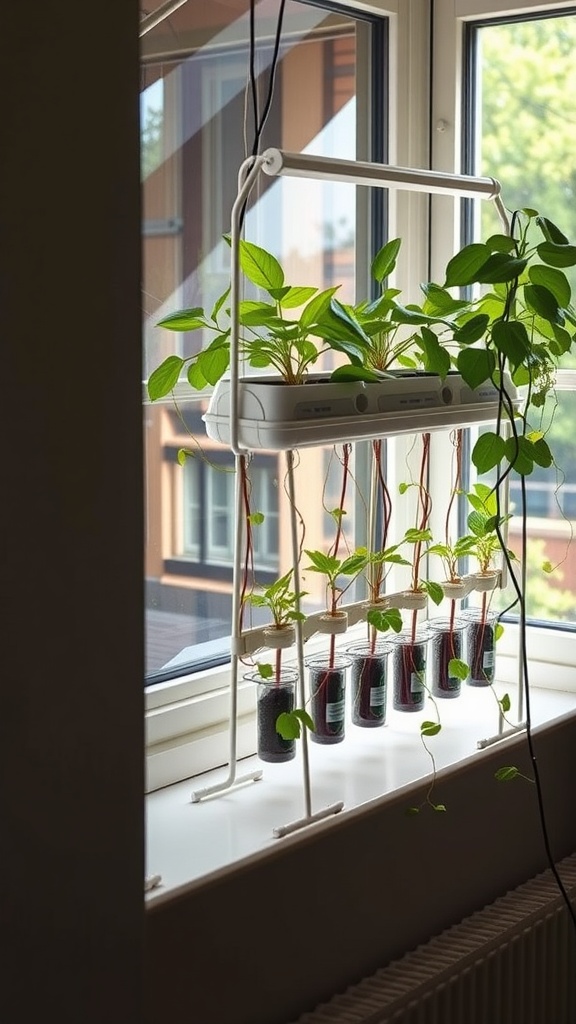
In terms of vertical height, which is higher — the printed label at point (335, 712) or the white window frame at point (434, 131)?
the white window frame at point (434, 131)

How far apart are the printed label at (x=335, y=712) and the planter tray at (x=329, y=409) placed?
407 mm

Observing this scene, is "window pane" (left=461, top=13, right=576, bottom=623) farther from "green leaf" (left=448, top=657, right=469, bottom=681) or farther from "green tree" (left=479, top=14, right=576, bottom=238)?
"green leaf" (left=448, top=657, right=469, bottom=681)

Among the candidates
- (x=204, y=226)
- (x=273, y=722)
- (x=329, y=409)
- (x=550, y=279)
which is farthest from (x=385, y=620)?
(x=204, y=226)

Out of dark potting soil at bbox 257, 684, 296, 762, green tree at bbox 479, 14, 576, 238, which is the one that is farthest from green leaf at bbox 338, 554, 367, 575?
green tree at bbox 479, 14, 576, 238

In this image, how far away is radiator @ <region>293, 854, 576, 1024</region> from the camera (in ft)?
5.59

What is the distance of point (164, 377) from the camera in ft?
5.63

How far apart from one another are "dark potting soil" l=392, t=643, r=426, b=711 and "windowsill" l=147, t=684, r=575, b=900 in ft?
0.18

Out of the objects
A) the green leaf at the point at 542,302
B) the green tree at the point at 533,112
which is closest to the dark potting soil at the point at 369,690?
the green leaf at the point at 542,302

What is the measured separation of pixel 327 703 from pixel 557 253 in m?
0.70

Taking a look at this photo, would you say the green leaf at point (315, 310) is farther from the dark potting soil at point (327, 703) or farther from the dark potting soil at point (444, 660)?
the dark potting soil at point (444, 660)

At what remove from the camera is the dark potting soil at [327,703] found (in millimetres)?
1892

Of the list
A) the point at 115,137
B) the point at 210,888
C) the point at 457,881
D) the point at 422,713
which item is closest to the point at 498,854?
the point at 457,881

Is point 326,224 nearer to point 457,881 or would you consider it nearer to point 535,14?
point 535,14

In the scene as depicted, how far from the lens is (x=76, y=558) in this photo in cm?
124
